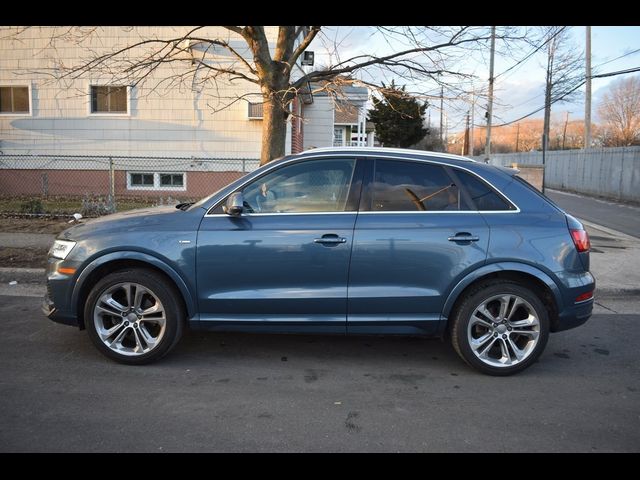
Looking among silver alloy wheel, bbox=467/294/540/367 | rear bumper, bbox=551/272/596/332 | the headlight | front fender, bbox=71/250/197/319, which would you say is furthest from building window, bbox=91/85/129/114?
rear bumper, bbox=551/272/596/332

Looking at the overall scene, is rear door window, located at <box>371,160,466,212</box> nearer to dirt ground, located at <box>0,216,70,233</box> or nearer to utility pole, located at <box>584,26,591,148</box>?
dirt ground, located at <box>0,216,70,233</box>

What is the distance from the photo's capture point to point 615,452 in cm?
320

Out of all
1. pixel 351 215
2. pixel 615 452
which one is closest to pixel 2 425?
pixel 351 215

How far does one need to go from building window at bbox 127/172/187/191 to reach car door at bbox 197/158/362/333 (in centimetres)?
1129

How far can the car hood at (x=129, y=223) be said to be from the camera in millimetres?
4316

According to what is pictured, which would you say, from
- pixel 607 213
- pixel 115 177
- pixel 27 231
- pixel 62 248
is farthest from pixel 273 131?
pixel 607 213

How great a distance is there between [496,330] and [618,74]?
19411 mm

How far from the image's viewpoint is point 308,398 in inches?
152

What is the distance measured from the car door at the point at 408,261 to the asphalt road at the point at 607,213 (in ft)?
31.5

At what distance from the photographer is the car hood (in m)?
4.32

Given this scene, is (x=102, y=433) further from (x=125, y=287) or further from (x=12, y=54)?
(x=12, y=54)

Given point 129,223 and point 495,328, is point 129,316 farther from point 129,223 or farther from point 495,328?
point 495,328

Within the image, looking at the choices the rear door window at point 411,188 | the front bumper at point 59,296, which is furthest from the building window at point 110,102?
the rear door window at point 411,188

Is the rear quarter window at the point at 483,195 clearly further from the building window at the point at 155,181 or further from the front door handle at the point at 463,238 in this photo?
the building window at the point at 155,181
